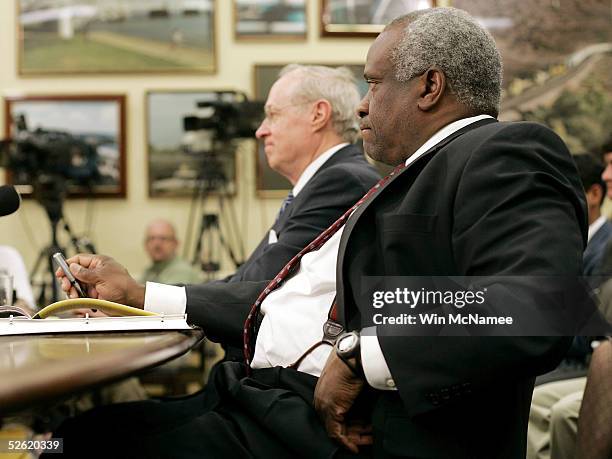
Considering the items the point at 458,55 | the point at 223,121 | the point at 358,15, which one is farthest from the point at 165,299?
the point at 358,15

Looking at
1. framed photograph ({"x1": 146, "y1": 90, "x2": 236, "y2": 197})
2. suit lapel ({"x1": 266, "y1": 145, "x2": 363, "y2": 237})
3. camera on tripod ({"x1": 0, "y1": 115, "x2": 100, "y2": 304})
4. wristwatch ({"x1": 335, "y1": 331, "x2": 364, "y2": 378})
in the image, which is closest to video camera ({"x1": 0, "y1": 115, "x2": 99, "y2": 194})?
camera on tripod ({"x1": 0, "y1": 115, "x2": 100, "y2": 304})

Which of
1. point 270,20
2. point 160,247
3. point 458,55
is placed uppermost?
point 270,20

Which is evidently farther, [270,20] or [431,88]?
[270,20]

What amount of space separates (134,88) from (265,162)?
112 cm

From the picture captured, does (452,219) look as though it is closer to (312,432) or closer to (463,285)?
(463,285)

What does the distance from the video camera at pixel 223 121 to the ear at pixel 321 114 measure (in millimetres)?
2696

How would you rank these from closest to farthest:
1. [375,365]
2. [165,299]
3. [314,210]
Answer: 1. [375,365]
2. [165,299]
3. [314,210]

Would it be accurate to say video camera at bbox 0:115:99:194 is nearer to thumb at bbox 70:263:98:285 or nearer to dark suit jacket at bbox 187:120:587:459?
thumb at bbox 70:263:98:285

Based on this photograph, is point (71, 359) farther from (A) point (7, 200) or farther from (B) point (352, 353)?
(A) point (7, 200)

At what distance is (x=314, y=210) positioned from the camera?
239 cm

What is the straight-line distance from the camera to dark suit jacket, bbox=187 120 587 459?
4.09 feet

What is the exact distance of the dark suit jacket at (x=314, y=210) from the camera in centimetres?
231

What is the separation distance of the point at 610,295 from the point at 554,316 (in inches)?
47.2

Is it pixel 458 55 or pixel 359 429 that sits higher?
pixel 458 55
